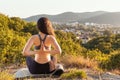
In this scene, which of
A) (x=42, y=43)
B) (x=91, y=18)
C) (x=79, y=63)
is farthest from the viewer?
(x=91, y=18)

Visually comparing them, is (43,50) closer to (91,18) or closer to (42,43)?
(42,43)

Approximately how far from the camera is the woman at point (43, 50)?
7.79 m

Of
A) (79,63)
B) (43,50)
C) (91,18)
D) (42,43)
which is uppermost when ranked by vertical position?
(42,43)

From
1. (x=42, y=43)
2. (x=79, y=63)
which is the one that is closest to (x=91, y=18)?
(x=79, y=63)

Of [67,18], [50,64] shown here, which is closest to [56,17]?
[67,18]

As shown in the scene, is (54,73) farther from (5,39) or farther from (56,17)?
(56,17)

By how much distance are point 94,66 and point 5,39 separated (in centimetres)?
704

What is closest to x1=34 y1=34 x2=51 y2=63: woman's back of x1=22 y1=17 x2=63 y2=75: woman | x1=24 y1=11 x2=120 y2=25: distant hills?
x1=22 y1=17 x2=63 y2=75: woman

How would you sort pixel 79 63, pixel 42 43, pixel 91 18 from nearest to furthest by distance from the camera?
pixel 42 43 < pixel 79 63 < pixel 91 18

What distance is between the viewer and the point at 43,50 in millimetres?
7906

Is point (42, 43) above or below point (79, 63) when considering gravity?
above

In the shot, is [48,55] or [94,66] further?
[94,66]

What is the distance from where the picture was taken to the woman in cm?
779

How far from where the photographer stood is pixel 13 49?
47.5ft
